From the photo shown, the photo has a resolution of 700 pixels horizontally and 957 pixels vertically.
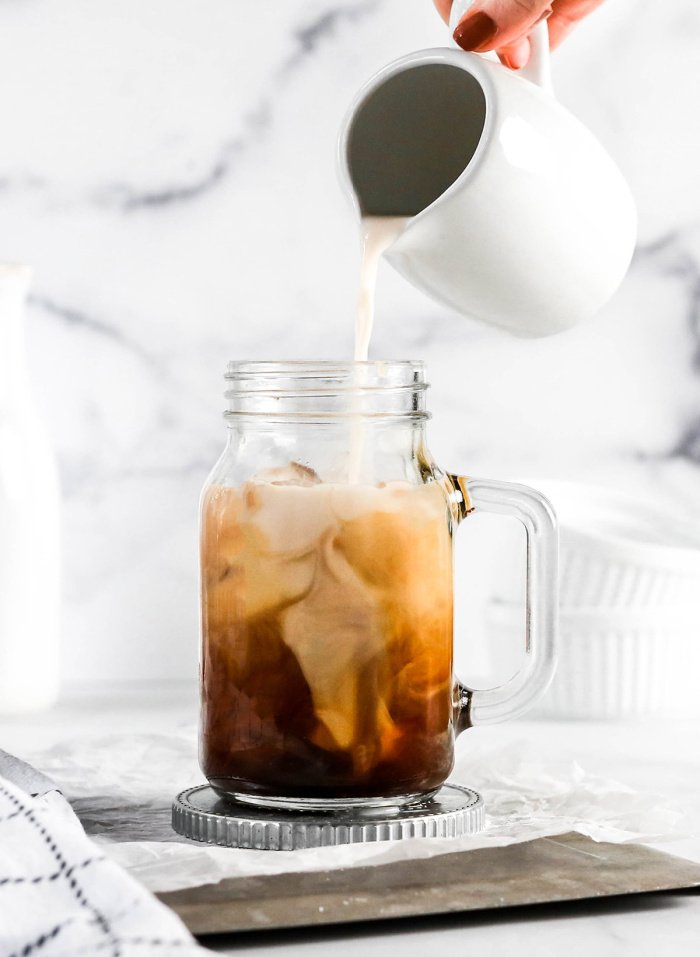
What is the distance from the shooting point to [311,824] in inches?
24.7

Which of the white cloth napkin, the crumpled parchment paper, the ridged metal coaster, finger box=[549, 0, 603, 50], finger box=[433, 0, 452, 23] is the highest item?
finger box=[433, 0, 452, 23]

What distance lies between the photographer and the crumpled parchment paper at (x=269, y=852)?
59 cm

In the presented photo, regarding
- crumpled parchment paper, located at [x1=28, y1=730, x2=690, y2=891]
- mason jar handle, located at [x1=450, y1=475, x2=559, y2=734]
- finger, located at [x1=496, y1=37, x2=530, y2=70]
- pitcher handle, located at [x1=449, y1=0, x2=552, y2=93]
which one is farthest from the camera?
finger, located at [x1=496, y1=37, x2=530, y2=70]

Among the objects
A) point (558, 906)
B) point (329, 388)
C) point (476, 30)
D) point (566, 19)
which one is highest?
point (566, 19)

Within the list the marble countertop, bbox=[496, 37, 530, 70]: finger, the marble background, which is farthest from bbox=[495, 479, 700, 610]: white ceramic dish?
bbox=[496, 37, 530, 70]: finger

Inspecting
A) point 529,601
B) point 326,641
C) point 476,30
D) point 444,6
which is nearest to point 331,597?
point 326,641

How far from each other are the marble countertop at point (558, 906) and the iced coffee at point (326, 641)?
4.2 inches

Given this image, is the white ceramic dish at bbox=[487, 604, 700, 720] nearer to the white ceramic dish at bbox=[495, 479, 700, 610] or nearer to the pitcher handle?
the white ceramic dish at bbox=[495, 479, 700, 610]

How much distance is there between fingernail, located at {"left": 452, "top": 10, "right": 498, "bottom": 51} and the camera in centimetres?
81

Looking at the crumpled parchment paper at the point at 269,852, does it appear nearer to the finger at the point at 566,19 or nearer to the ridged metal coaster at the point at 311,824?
the ridged metal coaster at the point at 311,824

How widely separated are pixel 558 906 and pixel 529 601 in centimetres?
19

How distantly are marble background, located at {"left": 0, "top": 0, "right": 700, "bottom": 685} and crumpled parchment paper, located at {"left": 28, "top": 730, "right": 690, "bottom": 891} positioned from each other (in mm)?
378

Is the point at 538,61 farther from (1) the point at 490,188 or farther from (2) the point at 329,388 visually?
(2) the point at 329,388

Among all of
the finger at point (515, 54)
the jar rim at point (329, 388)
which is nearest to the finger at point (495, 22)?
the finger at point (515, 54)
